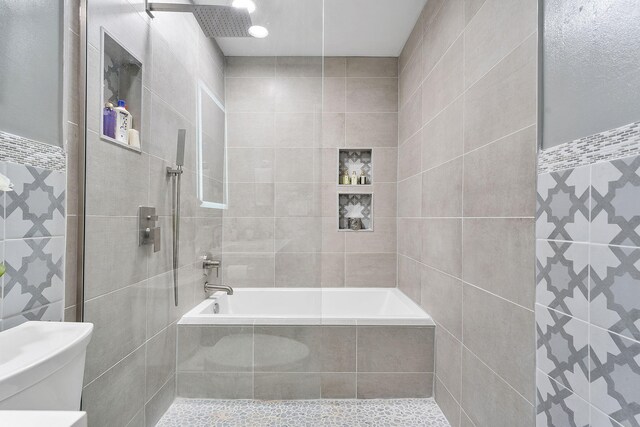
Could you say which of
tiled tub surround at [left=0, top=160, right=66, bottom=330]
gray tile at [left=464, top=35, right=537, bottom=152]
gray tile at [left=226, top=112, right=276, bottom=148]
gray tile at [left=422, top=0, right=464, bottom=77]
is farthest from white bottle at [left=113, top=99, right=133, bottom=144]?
gray tile at [left=422, top=0, right=464, bottom=77]

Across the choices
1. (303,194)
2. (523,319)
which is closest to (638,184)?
(523,319)

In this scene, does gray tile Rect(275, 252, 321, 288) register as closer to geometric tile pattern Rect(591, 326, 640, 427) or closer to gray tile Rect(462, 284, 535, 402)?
gray tile Rect(462, 284, 535, 402)

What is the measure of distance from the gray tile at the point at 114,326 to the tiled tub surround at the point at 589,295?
165cm

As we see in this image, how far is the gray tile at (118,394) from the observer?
1.27m

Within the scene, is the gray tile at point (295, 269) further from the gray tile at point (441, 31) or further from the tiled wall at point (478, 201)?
the gray tile at point (441, 31)

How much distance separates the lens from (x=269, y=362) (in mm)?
1485

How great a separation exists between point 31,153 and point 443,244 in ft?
6.39

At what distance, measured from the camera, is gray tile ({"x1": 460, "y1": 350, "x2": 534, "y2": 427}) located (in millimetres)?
1167

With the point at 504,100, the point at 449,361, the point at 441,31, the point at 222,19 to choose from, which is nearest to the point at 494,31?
the point at 504,100

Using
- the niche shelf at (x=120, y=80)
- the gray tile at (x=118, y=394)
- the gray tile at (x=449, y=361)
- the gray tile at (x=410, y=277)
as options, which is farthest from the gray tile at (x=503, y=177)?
the gray tile at (x=118, y=394)

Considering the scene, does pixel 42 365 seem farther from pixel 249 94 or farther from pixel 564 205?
pixel 564 205

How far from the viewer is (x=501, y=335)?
1.28m

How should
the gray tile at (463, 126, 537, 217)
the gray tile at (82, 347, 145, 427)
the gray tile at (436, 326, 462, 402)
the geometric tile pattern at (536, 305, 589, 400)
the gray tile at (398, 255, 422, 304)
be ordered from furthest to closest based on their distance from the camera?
1. the gray tile at (398, 255, 422, 304)
2. the gray tile at (436, 326, 462, 402)
3. the gray tile at (82, 347, 145, 427)
4. the gray tile at (463, 126, 537, 217)
5. the geometric tile pattern at (536, 305, 589, 400)

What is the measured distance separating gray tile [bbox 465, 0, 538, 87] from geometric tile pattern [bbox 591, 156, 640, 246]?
621mm
